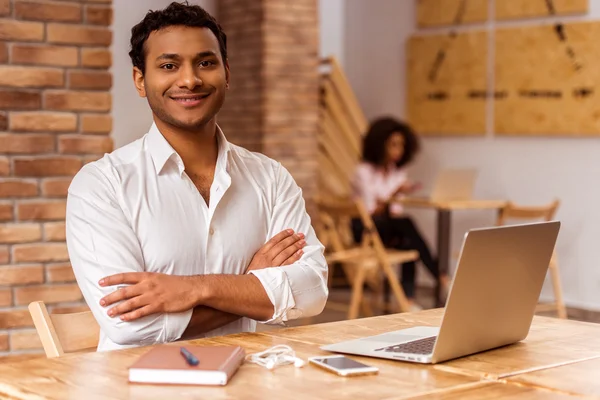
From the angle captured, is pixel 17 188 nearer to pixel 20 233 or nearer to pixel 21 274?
pixel 20 233

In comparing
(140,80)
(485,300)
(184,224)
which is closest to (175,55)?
(140,80)

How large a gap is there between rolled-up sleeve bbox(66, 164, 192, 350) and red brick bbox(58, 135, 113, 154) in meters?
0.90

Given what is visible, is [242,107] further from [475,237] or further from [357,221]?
[475,237]

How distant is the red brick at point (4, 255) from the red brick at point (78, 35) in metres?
0.71

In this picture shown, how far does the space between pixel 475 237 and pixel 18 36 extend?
1.99 metres

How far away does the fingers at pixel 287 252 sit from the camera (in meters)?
2.59

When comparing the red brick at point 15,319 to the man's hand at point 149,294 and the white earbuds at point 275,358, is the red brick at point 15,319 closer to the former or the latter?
the man's hand at point 149,294

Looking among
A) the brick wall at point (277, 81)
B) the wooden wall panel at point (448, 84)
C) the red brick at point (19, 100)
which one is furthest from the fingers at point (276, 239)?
the wooden wall panel at point (448, 84)

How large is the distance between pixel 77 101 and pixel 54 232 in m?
0.46

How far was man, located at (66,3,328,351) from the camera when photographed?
91.1 inches

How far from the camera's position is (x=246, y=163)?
279 centimetres

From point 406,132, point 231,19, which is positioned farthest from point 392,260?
point 231,19

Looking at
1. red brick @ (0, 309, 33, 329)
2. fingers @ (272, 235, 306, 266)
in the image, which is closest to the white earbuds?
fingers @ (272, 235, 306, 266)

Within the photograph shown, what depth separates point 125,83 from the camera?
17.5ft
